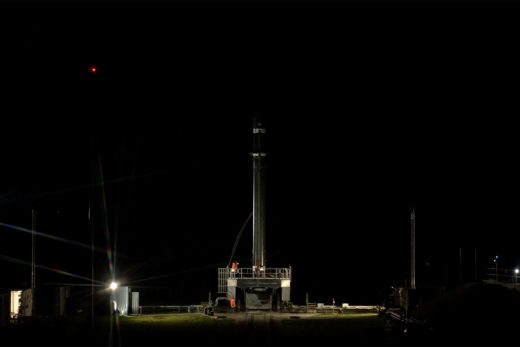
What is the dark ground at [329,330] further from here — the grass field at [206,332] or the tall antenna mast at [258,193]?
the tall antenna mast at [258,193]

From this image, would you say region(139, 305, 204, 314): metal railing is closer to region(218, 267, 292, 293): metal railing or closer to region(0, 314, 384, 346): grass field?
region(218, 267, 292, 293): metal railing

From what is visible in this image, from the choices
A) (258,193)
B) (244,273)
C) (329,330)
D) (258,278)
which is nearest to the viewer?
(329,330)

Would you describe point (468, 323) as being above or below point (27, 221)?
below

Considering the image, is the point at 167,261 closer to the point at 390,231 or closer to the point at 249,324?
the point at 390,231

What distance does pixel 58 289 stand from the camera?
3716cm

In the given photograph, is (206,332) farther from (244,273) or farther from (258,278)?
(244,273)

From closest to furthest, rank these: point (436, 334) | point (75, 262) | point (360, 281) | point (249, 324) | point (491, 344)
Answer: point (491, 344)
point (436, 334)
point (249, 324)
point (360, 281)
point (75, 262)

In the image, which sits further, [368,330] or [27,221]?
[27,221]

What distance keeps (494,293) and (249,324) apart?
9822 millimetres

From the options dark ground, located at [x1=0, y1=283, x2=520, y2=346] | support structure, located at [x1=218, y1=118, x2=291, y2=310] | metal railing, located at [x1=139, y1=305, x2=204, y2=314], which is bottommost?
metal railing, located at [x1=139, y1=305, x2=204, y2=314]

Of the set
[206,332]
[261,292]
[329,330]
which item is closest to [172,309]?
[261,292]

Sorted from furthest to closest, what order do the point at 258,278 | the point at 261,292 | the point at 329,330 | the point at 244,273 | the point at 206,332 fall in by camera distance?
the point at 244,273
the point at 258,278
the point at 261,292
the point at 329,330
the point at 206,332

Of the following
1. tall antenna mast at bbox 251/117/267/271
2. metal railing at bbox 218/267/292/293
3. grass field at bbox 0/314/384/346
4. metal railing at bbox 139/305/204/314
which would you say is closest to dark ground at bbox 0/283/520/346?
grass field at bbox 0/314/384/346

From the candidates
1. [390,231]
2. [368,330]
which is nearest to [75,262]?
[390,231]
